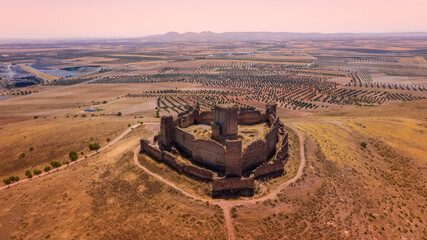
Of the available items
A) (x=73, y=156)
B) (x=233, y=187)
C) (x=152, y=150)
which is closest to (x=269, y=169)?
(x=233, y=187)

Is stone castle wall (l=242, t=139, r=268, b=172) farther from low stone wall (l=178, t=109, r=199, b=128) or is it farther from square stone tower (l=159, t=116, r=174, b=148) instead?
low stone wall (l=178, t=109, r=199, b=128)

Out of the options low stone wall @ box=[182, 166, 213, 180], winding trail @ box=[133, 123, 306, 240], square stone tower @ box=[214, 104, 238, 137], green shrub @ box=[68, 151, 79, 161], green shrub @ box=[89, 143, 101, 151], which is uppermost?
square stone tower @ box=[214, 104, 238, 137]

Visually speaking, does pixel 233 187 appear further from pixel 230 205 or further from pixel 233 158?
pixel 233 158

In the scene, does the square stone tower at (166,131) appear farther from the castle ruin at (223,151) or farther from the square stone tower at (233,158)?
the square stone tower at (233,158)

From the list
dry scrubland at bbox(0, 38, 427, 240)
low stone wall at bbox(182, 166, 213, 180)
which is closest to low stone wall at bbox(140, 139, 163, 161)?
dry scrubland at bbox(0, 38, 427, 240)

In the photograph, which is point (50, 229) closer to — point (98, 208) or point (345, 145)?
point (98, 208)

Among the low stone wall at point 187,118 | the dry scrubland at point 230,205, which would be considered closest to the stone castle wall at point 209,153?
the dry scrubland at point 230,205

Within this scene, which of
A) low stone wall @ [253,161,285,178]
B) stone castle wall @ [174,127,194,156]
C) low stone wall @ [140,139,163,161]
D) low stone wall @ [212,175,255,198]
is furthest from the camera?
low stone wall @ [140,139,163,161]
